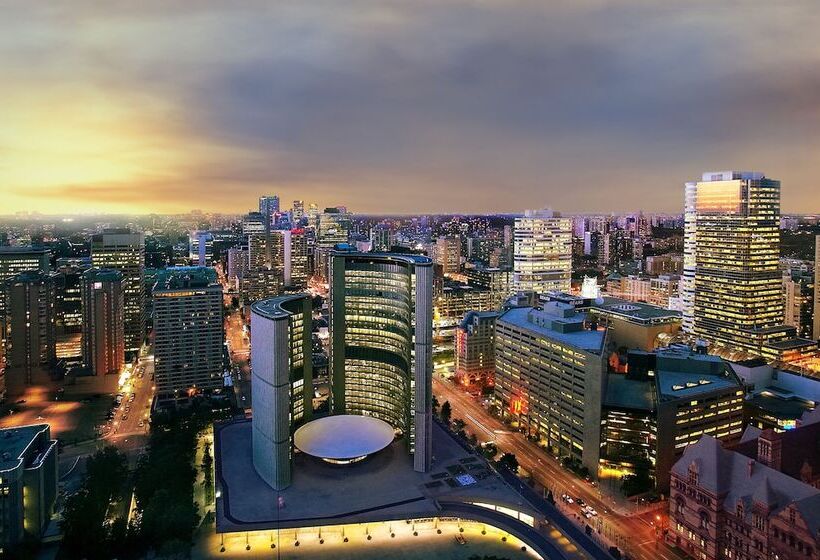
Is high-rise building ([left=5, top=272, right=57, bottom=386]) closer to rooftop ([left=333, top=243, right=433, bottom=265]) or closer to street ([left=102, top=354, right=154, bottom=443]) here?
street ([left=102, top=354, right=154, bottom=443])

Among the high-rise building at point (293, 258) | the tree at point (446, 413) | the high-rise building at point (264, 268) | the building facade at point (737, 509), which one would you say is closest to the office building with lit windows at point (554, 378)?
the tree at point (446, 413)

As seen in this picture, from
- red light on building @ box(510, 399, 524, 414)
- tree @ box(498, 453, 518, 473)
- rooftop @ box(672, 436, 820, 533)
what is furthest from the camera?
red light on building @ box(510, 399, 524, 414)

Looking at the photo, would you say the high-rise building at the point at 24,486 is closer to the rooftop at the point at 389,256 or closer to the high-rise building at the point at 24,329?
the rooftop at the point at 389,256

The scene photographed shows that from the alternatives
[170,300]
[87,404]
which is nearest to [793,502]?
[170,300]

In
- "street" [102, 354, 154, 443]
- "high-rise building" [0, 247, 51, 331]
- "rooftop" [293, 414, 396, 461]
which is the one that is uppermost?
"high-rise building" [0, 247, 51, 331]

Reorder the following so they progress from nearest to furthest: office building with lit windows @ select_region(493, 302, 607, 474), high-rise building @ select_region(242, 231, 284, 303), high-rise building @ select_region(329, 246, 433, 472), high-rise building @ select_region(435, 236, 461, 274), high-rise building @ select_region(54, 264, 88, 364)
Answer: high-rise building @ select_region(329, 246, 433, 472) < office building with lit windows @ select_region(493, 302, 607, 474) < high-rise building @ select_region(54, 264, 88, 364) < high-rise building @ select_region(242, 231, 284, 303) < high-rise building @ select_region(435, 236, 461, 274)

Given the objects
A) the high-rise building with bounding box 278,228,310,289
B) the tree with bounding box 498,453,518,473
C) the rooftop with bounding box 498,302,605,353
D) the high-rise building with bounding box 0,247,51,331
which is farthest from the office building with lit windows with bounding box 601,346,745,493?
the high-rise building with bounding box 278,228,310,289
